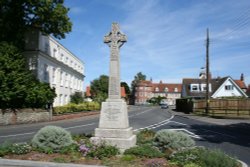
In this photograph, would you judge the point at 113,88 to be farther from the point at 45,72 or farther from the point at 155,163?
the point at 45,72

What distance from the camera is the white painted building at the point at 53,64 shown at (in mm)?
35094

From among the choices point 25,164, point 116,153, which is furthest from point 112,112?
point 25,164

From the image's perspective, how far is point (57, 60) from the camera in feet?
135

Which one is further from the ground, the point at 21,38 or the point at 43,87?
Answer: the point at 21,38

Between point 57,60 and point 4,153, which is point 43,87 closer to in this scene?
point 57,60

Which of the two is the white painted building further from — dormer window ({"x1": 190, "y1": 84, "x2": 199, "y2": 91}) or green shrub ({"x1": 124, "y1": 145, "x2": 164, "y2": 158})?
dormer window ({"x1": 190, "y1": 84, "x2": 199, "y2": 91})

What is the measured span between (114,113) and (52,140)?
94.0 inches

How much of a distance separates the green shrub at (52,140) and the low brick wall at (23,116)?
16.8 m

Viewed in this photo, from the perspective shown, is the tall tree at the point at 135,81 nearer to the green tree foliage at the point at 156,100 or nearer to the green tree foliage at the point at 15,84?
the green tree foliage at the point at 156,100

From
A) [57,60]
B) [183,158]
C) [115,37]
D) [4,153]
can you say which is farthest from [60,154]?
[57,60]

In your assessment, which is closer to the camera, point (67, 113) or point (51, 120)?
point (51, 120)

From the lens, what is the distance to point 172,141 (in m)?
10.3

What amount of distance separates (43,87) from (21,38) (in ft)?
17.4

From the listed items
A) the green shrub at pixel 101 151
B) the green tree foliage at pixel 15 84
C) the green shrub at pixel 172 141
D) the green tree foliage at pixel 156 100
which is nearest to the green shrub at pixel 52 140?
the green shrub at pixel 101 151
